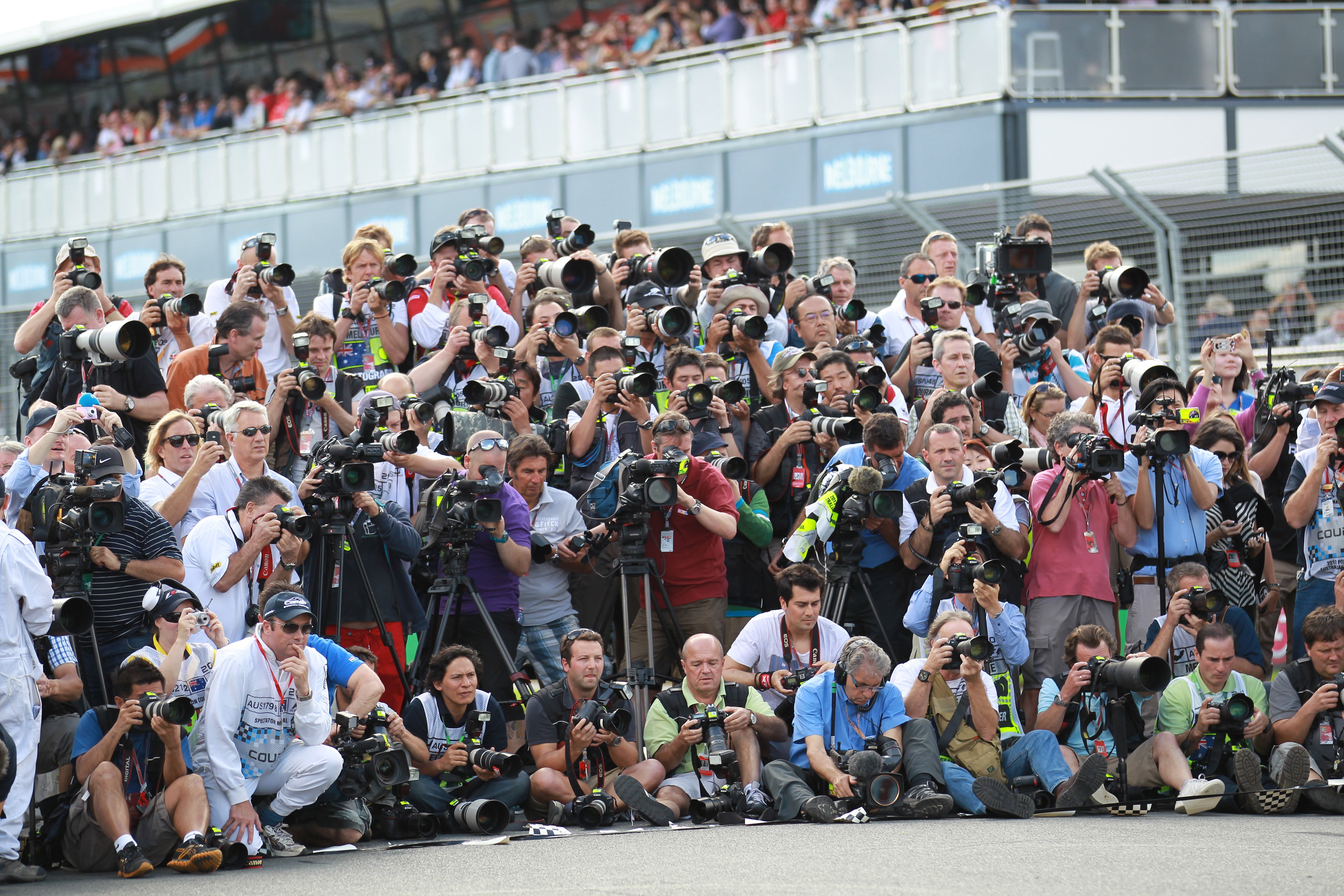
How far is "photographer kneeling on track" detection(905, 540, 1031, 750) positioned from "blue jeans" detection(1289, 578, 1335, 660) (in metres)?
1.42

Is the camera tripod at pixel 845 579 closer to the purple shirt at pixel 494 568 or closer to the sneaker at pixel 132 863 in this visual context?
the purple shirt at pixel 494 568

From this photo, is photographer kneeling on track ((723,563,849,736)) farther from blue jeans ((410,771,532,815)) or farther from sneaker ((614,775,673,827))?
blue jeans ((410,771,532,815))

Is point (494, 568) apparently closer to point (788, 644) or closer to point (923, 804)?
point (788, 644)

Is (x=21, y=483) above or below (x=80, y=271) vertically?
below

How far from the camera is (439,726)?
832 centimetres

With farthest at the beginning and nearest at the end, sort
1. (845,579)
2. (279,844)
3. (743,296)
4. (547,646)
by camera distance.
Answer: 1. (743,296)
2. (547,646)
3. (845,579)
4. (279,844)

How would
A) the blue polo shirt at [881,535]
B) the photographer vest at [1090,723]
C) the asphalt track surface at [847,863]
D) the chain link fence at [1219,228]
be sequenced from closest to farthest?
the asphalt track surface at [847,863]
the photographer vest at [1090,723]
the blue polo shirt at [881,535]
the chain link fence at [1219,228]

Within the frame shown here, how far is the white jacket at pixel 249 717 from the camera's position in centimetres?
748

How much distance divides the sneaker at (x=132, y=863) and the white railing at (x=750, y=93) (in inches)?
434

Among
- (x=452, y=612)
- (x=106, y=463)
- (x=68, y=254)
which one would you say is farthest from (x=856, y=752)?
(x=68, y=254)

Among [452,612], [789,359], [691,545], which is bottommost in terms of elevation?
[452,612]

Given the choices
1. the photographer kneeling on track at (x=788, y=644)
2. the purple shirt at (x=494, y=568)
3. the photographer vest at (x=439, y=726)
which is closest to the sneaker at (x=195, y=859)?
the photographer vest at (x=439, y=726)

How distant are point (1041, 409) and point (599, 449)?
2.40 meters

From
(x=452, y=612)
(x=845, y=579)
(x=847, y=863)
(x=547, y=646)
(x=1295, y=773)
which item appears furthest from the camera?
(x=547, y=646)
